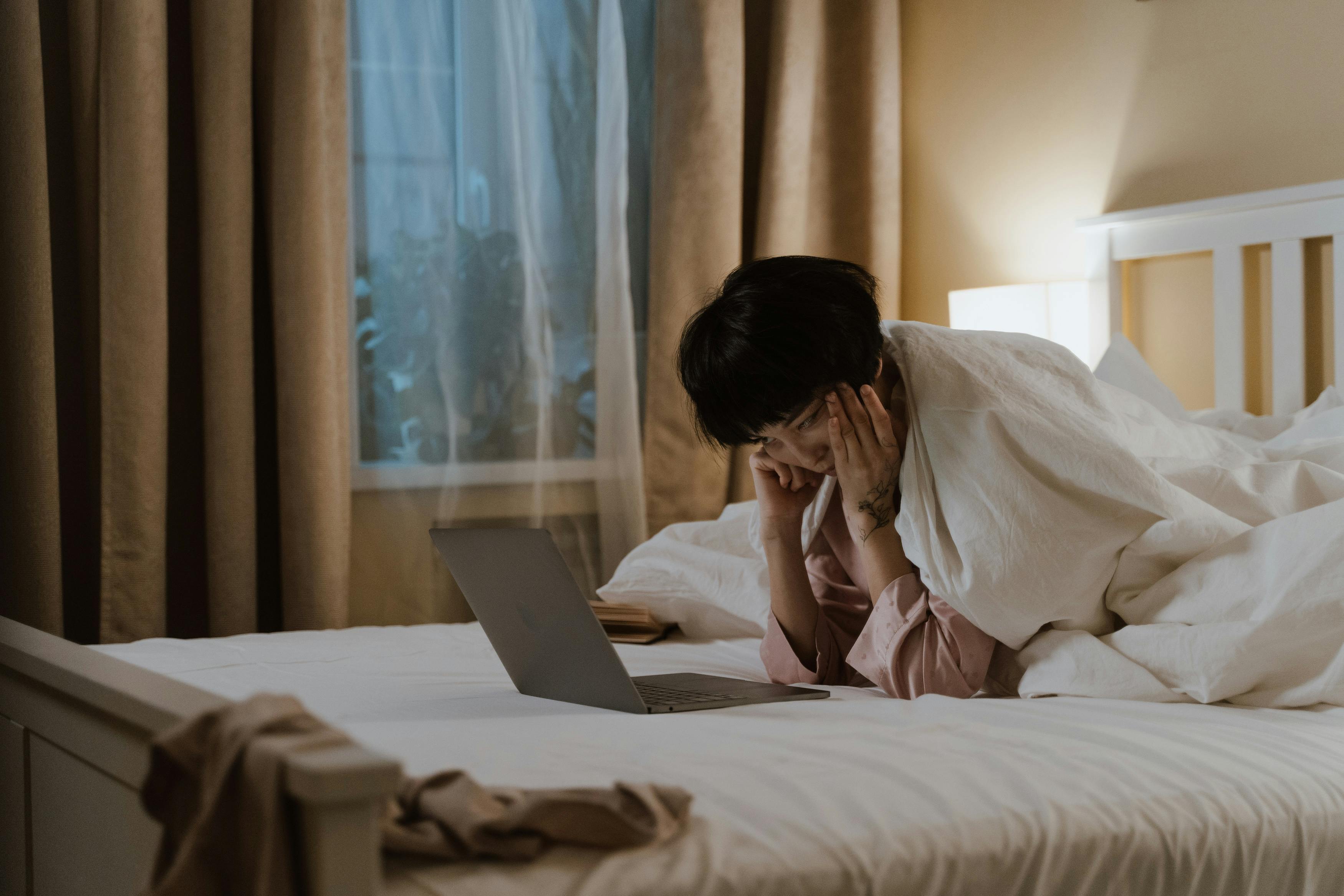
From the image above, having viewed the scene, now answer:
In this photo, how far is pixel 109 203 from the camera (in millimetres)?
1992

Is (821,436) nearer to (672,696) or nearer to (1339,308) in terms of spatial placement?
(672,696)

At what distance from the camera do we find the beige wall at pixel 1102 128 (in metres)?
1.97

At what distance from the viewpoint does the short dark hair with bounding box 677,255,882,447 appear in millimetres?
1171

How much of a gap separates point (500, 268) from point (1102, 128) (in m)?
1.29

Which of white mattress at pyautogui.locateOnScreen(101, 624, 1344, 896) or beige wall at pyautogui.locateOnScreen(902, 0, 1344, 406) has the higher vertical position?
beige wall at pyautogui.locateOnScreen(902, 0, 1344, 406)

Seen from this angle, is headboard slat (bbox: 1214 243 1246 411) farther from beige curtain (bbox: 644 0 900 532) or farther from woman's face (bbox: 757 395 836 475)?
woman's face (bbox: 757 395 836 475)

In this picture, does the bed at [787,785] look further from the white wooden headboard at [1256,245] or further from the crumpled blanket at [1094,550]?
the white wooden headboard at [1256,245]

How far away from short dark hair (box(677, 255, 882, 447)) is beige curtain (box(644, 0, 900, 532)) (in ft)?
4.25

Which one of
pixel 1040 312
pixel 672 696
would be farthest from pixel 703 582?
pixel 1040 312

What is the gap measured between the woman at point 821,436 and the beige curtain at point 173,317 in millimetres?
1107

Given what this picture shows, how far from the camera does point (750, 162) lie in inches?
111

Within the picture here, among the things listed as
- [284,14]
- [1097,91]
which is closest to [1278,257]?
[1097,91]

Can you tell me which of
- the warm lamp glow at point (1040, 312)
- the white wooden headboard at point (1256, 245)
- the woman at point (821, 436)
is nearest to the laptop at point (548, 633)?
the woman at point (821, 436)

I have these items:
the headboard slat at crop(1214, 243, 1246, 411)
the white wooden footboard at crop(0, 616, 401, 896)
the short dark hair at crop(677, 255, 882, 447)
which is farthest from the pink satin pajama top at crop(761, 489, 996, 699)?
the headboard slat at crop(1214, 243, 1246, 411)
